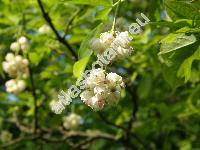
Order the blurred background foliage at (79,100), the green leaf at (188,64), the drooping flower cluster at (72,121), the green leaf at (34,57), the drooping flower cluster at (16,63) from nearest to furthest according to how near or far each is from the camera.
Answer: the green leaf at (188,64)
the drooping flower cluster at (16,63)
the blurred background foliage at (79,100)
the green leaf at (34,57)
the drooping flower cluster at (72,121)

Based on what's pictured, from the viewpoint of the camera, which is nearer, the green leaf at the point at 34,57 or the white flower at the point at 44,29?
the white flower at the point at 44,29

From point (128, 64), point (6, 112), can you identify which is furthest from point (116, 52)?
point (6, 112)

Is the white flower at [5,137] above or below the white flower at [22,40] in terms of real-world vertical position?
below

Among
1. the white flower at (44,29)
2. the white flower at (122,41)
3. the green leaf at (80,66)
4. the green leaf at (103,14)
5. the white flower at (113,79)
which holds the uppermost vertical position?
the white flower at (44,29)

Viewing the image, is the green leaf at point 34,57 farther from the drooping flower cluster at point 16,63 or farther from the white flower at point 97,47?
the white flower at point 97,47

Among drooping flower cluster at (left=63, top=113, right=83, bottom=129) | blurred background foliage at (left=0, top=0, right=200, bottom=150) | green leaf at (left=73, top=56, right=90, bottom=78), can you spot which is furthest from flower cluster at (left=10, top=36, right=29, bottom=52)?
green leaf at (left=73, top=56, right=90, bottom=78)

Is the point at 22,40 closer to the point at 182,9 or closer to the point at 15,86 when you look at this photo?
the point at 15,86

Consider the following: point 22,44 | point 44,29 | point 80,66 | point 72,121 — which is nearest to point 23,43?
point 22,44

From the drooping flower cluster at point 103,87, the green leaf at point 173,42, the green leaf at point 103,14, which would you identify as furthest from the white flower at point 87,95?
the green leaf at point 103,14
